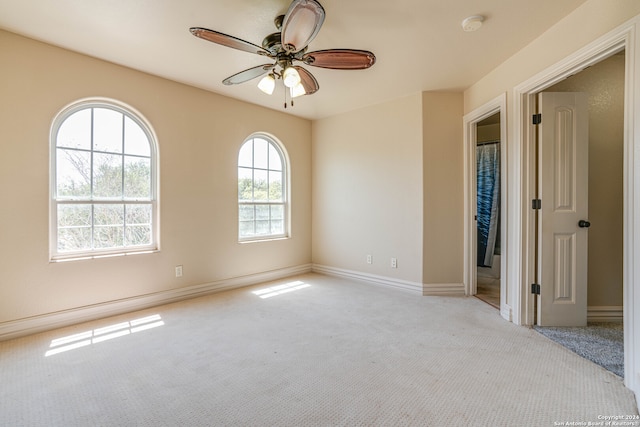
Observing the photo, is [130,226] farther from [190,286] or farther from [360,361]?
[360,361]

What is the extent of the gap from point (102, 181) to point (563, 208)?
445 cm

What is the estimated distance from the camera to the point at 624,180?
1.77 metres

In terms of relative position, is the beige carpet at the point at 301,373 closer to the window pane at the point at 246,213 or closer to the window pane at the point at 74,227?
the window pane at the point at 74,227

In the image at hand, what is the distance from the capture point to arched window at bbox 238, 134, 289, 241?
427cm

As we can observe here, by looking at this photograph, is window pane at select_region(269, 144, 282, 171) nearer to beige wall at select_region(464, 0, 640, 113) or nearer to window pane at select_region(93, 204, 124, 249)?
window pane at select_region(93, 204, 124, 249)

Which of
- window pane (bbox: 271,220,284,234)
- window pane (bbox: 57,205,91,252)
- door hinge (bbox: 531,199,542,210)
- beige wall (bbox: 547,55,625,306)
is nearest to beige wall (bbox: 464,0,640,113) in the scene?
beige wall (bbox: 547,55,625,306)

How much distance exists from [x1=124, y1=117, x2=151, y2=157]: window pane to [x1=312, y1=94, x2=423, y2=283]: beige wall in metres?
2.54

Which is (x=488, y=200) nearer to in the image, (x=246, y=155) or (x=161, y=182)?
(x=246, y=155)

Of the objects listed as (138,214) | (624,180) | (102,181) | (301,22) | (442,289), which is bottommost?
(442,289)

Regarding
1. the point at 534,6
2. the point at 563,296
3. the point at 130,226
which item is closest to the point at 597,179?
the point at 563,296

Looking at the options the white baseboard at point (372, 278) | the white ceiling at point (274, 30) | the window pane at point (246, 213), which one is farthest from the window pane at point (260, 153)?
the white baseboard at point (372, 278)

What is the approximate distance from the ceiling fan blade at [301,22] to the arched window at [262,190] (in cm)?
243

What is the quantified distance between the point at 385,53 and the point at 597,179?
2.35 m

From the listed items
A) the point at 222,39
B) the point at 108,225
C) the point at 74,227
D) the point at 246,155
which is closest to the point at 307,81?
the point at 222,39
